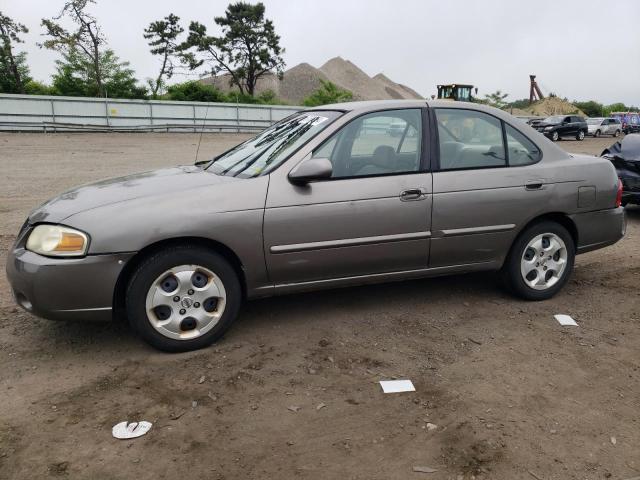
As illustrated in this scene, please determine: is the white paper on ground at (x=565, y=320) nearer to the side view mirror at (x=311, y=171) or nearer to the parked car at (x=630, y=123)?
the side view mirror at (x=311, y=171)

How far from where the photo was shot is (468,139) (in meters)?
4.41

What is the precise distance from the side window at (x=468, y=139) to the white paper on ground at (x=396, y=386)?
1.72 m

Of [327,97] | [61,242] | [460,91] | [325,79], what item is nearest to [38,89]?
[327,97]

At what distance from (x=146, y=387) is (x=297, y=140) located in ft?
6.51

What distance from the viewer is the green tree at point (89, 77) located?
40344 millimetres

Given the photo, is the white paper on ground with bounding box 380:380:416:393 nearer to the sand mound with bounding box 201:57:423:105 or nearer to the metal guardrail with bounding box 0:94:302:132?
Answer: the metal guardrail with bounding box 0:94:302:132

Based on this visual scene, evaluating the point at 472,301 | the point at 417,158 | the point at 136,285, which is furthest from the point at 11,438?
the point at 472,301

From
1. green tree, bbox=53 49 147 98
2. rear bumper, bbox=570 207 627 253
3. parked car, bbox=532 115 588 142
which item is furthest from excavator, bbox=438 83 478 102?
rear bumper, bbox=570 207 627 253

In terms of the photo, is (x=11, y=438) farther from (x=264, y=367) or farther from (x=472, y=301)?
(x=472, y=301)

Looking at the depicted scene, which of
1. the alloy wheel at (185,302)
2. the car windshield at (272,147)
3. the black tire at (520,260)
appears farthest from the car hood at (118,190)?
the black tire at (520,260)

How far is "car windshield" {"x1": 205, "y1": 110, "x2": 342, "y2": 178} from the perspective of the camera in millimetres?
3990

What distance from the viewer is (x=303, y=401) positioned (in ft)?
10.3

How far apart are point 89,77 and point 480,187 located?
1665 inches

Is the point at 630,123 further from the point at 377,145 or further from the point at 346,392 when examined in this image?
the point at 346,392
